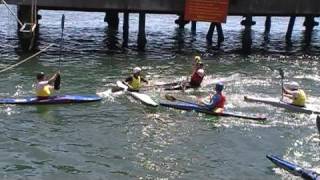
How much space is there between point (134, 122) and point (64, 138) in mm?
3181

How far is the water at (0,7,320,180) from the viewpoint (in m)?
16.2

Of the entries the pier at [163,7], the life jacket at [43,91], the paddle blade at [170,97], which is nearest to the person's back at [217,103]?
the paddle blade at [170,97]

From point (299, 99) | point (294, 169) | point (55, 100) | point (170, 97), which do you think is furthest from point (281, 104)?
point (55, 100)

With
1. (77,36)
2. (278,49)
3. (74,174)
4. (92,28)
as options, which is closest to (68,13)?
(92,28)

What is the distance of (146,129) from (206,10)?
62.7 feet

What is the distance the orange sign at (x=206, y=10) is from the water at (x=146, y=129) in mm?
2987

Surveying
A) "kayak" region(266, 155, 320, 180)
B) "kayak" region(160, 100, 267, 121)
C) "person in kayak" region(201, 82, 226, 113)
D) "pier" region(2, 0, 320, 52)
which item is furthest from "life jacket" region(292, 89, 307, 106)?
"pier" region(2, 0, 320, 52)

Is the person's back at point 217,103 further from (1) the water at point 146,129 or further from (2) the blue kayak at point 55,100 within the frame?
(2) the blue kayak at point 55,100

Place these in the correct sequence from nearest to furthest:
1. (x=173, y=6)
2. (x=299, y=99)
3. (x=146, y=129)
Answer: (x=146, y=129), (x=299, y=99), (x=173, y=6)

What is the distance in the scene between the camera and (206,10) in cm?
3753

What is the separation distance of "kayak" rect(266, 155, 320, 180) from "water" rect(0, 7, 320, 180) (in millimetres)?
237

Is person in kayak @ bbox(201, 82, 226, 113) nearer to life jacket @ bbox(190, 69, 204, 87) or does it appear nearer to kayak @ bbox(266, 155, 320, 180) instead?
life jacket @ bbox(190, 69, 204, 87)

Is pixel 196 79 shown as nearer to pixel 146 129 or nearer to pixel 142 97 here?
pixel 142 97

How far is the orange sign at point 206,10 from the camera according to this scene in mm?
37000
